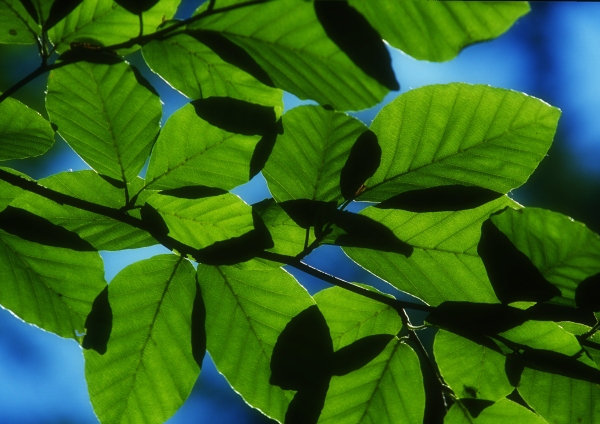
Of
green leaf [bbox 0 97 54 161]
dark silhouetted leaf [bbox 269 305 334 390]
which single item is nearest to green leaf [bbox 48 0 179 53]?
green leaf [bbox 0 97 54 161]

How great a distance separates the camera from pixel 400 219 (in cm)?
76

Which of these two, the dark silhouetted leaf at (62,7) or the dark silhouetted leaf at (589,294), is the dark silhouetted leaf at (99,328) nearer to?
the dark silhouetted leaf at (62,7)

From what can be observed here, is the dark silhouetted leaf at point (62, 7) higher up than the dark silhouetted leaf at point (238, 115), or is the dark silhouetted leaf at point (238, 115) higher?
the dark silhouetted leaf at point (62, 7)

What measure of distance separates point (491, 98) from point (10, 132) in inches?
26.9

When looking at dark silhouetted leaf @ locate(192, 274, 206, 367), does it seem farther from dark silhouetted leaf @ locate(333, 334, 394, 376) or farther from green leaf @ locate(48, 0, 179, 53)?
green leaf @ locate(48, 0, 179, 53)

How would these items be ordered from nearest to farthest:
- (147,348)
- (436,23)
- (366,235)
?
(436,23)
(366,235)
(147,348)

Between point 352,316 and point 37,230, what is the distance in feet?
1.54

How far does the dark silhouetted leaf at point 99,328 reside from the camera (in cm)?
82

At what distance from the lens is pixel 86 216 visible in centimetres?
80

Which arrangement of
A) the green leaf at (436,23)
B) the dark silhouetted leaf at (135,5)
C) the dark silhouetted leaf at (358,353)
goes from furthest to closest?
1. the dark silhouetted leaf at (358,353)
2. the dark silhouetted leaf at (135,5)
3. the green leaf at (436,23)

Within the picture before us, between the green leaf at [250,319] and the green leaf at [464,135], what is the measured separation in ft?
0.61

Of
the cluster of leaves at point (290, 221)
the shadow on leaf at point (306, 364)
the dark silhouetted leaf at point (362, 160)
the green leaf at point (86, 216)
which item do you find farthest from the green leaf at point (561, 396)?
the green leaf at point (86, 216)

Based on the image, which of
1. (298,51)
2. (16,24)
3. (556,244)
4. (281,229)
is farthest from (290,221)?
(16,24)

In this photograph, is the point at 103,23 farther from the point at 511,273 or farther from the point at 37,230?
the point at 511,273
